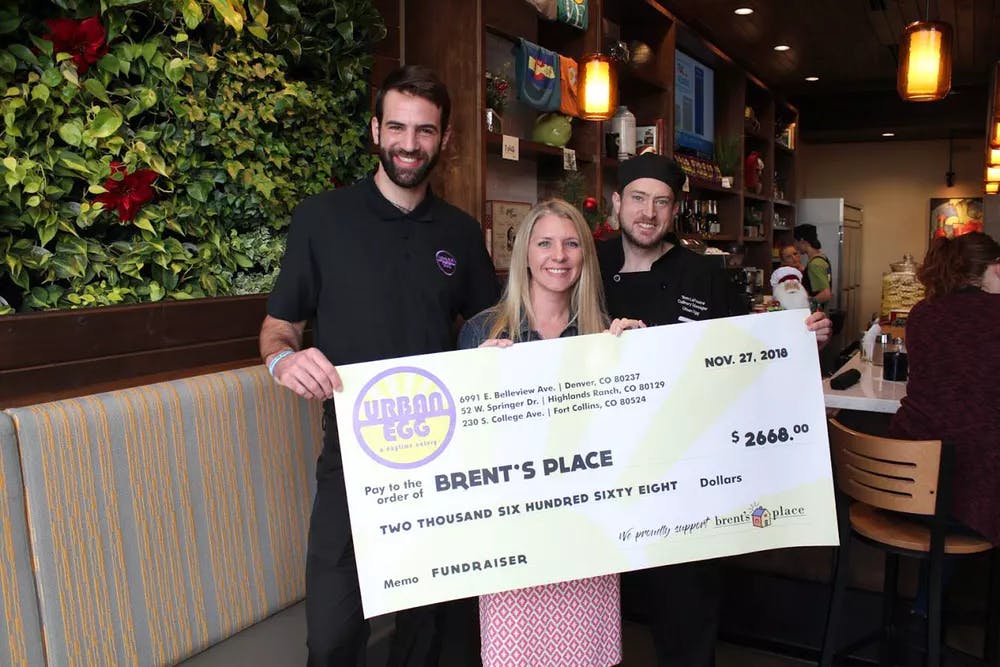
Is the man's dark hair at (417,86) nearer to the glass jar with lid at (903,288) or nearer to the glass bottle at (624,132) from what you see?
the glass bottle at (624,132)

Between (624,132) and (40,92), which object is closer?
(40,92)

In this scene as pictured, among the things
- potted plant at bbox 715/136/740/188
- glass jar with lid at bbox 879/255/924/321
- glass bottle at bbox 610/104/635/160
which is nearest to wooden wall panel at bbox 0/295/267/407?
glass bottle at bbox 610/104/635/160

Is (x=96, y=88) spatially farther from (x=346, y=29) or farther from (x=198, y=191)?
(x=346, y=29)

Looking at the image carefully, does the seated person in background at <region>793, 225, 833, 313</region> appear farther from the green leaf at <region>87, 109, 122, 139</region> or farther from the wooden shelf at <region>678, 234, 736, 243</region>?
the green leaf at <region>87, 109, 122, 139</region>

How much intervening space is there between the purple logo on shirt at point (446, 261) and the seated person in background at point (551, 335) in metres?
0.19

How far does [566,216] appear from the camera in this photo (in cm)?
191

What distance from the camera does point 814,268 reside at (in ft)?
26.9

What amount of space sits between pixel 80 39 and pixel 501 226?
2.30 meters

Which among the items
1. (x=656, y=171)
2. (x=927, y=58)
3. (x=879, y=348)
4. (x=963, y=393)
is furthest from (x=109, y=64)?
(x=927, y=58)

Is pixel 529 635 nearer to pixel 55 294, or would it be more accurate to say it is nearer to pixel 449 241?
pixel 449 241

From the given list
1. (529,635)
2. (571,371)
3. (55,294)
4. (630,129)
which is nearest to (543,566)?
(529,635)

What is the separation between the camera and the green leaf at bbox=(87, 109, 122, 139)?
212 cm

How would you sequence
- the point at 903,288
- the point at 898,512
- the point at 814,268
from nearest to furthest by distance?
the point at 898,512 → the point at 903,288 → the point at 814,268

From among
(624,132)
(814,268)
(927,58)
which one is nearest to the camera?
(927,58)
